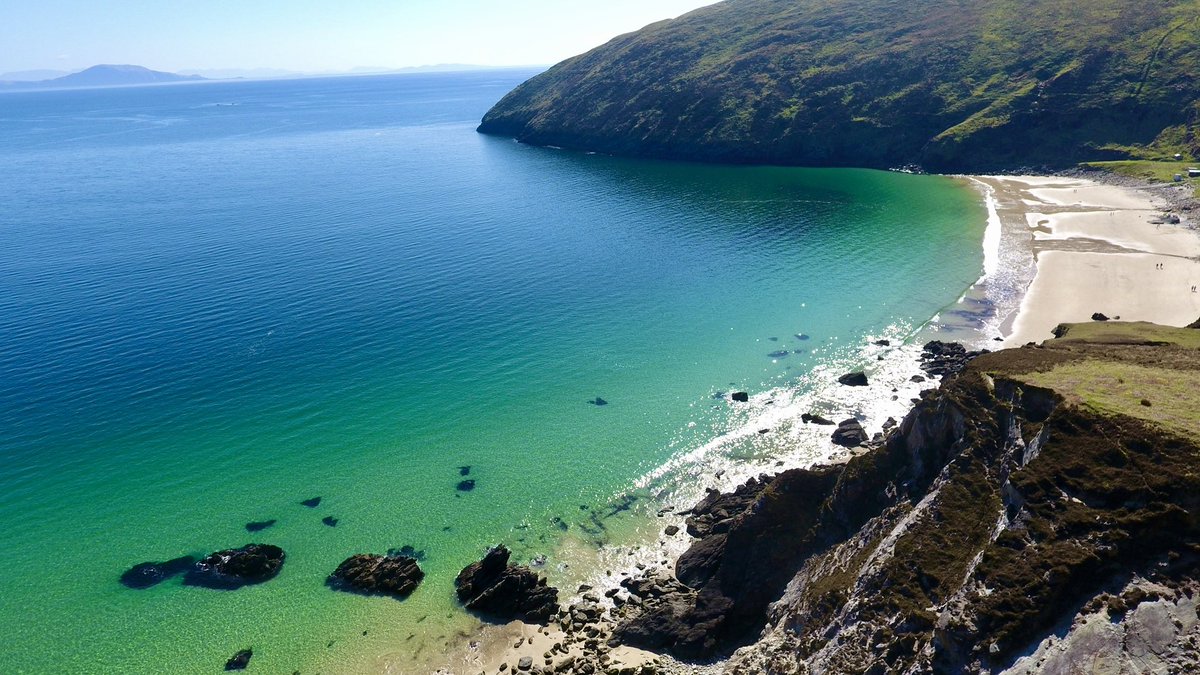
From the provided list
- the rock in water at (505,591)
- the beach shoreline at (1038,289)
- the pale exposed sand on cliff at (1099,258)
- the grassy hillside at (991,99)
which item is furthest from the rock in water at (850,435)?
the grassy hillside at (991,99)

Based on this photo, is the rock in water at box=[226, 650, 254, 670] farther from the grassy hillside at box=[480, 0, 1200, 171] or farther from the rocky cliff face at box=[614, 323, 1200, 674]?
the grassy hillside at box=[480, 0, 1200, 171]

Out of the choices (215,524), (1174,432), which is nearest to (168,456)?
(215,524)

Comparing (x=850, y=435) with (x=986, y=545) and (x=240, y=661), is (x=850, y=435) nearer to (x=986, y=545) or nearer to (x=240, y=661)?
(x=986, y=545)

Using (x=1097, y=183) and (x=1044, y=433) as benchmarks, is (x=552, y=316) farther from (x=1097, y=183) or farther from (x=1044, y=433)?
(x=1097, y=183)

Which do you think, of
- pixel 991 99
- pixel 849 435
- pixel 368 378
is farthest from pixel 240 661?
pixel 991 99

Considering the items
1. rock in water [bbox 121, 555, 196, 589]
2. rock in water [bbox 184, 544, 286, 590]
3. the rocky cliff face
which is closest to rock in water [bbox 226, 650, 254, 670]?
rock in water [bbox 184, 544, 286, 590]
